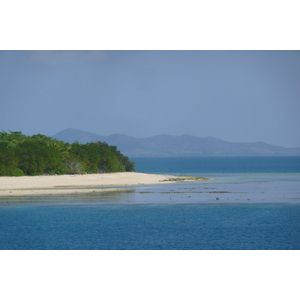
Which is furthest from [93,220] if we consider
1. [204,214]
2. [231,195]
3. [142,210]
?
[231,195]

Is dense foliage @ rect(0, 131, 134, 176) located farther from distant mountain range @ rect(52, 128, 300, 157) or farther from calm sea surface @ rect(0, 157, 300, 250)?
distant mountain range @ rect(52, 128, 300, 157)

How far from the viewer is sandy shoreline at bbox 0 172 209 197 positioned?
1067 inches

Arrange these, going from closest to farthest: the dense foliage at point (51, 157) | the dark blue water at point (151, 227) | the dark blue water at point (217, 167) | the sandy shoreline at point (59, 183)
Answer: the dark blue water at point (151, 227) < the sandy shoreline at point (59, 183) < the dense foliage at point (51, 157) < the dark blue water at point (217, 167)

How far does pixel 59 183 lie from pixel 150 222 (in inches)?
608

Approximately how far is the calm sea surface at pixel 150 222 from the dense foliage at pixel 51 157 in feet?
30.8

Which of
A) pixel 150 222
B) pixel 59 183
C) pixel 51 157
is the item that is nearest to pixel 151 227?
pixel 150 222

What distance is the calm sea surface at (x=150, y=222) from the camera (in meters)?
13.9

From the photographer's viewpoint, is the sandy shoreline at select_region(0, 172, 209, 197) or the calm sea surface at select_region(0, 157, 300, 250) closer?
the calm sea surface at select_region(0, 157, 300, 250)

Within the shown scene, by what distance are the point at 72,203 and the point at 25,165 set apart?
43.0 ft

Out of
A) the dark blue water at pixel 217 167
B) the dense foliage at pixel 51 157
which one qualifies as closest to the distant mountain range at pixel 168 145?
the dark blue water at pixel 217 167

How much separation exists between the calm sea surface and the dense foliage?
30.8 feet

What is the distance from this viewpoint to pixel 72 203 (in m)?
21.9

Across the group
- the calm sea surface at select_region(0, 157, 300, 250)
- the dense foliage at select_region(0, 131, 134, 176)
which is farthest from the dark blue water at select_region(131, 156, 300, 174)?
the calm sea surface at select_region(0, 157, 300, 250)

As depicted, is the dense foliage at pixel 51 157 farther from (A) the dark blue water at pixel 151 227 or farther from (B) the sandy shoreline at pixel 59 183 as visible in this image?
(A) the dark blue water at pixel 151 227
